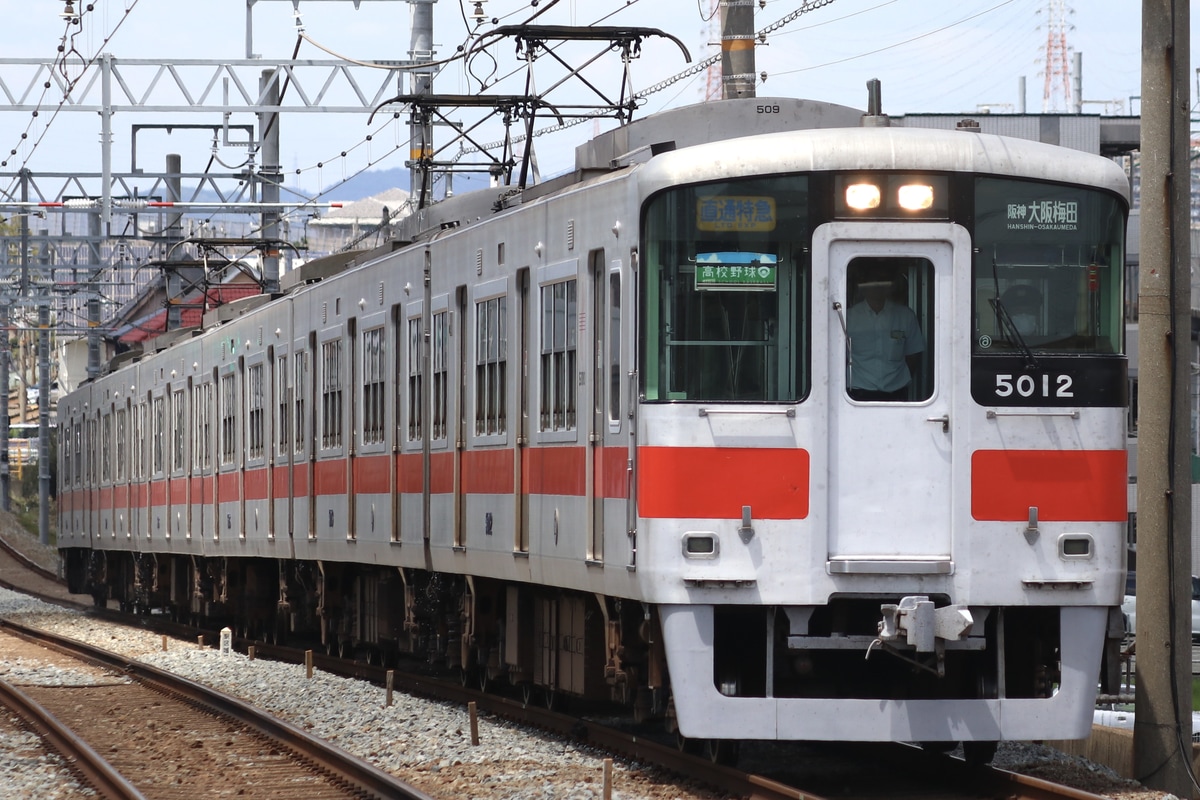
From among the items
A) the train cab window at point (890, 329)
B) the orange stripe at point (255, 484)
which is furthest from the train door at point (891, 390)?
the orange stripe at point (255, 484)

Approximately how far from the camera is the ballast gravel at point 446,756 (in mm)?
9594

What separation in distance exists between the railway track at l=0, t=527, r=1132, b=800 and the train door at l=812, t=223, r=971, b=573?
1.04 m

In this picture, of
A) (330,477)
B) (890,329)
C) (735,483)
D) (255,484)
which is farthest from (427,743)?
(255,484)

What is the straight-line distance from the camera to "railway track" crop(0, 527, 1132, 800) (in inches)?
354

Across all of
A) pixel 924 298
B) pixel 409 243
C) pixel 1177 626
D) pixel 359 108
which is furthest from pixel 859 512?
pixel 359 108

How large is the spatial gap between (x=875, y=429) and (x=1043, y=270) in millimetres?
1088

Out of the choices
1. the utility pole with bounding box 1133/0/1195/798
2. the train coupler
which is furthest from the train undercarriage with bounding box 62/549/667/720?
the utility pole with bounding box 1133/0/1195/798

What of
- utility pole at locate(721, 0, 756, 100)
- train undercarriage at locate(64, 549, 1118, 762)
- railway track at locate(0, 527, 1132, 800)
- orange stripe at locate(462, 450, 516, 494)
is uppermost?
utility pole at locate(721, 0, 756, 100)

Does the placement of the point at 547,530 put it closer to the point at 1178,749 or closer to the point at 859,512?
the point at 859,512

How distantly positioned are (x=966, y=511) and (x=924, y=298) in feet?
3.23

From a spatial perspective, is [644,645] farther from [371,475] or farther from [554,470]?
[371,475]

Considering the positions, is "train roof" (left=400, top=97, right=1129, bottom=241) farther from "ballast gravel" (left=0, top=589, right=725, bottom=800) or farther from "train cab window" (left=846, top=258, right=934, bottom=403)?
"ballast gravel" (left=0, top=589, right=725, bottom=800)

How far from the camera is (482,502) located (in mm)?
12609

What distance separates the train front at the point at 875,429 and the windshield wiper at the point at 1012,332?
0.01 metres
